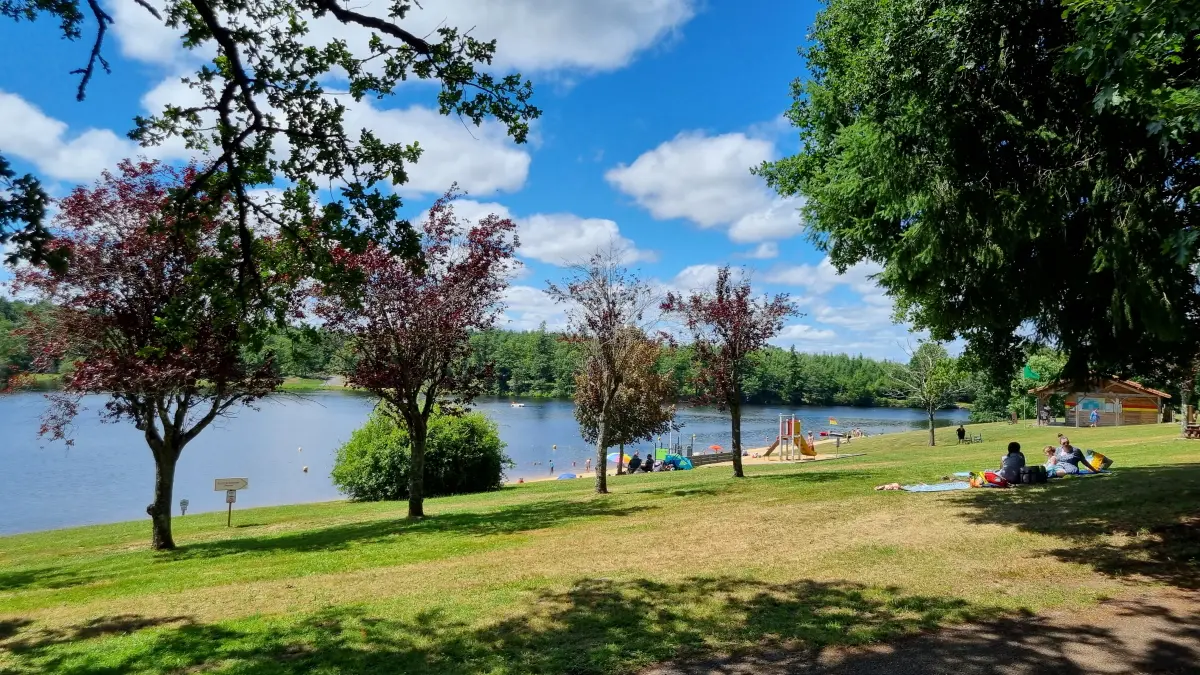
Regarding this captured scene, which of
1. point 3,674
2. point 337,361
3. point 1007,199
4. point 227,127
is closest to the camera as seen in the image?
point 3,674

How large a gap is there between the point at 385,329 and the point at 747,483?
29.1 ft

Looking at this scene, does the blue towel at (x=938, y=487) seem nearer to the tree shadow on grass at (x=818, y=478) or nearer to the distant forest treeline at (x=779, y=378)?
the tree shadow on grass at (x=818, y=478)

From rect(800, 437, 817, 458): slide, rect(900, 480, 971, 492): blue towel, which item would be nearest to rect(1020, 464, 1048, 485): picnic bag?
rect(900, 480, 971, 492): blue towel

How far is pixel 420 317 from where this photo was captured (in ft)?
44.8

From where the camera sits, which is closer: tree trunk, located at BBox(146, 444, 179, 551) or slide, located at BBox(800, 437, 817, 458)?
tree trunk, located at BBox(146, 444, 179, 551)

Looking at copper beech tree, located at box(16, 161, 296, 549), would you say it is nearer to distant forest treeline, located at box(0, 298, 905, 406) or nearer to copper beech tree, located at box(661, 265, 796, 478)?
copper beech tree, located at box(661, 265, 796, 478)

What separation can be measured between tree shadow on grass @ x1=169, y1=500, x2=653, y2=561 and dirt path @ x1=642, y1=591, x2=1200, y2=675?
6968mm

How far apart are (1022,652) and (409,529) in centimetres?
1000

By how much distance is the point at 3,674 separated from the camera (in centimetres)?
539

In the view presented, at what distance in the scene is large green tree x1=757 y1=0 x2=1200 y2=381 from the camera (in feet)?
22.4

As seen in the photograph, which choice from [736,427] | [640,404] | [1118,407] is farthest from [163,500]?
[1118,407]

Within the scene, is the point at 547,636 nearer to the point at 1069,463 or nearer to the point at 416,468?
the point at 416,468

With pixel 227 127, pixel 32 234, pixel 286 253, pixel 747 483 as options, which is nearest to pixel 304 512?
pixel 747 483

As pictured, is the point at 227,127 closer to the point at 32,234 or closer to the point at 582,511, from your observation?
the point at 32,234
